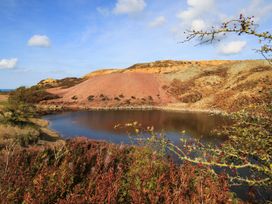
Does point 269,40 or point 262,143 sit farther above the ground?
point 269,40

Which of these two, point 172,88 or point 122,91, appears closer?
point 122,91

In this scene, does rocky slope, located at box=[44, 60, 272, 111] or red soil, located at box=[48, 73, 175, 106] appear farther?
red soil, located at box=[48, 73, 175, 106]

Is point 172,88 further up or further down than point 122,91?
further up

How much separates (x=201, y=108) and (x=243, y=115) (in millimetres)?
37467

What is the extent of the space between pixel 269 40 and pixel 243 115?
137cm

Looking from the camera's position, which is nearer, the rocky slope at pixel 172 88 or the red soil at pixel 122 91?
the rocky slope at pixel 172 88

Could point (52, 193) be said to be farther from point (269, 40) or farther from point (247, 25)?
point (269, 40)

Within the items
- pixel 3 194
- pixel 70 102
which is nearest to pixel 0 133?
pixel 3 194

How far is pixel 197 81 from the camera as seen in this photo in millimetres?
53281

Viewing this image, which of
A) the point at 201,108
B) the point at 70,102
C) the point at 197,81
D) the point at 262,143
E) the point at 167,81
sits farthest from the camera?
the point at 167,81

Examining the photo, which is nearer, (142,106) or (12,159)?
(12,159)

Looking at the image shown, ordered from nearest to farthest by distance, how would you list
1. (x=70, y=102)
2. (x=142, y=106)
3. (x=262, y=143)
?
(x=262, y=143)
(x=142, y=106)
(x=70, y=102)

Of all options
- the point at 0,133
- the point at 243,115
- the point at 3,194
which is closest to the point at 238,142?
the point at 243,115

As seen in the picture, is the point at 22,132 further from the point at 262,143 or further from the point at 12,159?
the point at 262,143
